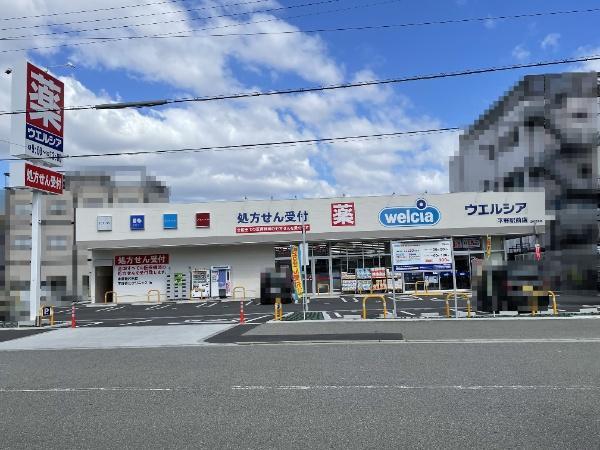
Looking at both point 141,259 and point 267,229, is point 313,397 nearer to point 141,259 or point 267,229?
point 267,229

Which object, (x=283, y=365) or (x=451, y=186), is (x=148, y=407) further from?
(x=451, y=186)

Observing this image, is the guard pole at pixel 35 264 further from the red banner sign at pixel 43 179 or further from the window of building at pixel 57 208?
the window of building at pixel 57 208

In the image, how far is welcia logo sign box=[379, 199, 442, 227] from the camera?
1255 inches

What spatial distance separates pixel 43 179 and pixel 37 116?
2295 millimetres

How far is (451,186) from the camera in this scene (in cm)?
4497

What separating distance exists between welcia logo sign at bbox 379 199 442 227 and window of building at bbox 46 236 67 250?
1509 inches

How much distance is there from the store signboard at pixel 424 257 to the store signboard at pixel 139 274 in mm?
19153

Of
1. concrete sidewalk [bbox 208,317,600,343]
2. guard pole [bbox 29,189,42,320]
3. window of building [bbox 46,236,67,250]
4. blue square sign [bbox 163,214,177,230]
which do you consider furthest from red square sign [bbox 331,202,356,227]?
window of building [bbox 46,236,67,250]

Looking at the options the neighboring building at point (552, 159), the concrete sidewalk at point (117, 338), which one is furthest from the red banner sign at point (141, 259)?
the neighboring building at point (552, 159)

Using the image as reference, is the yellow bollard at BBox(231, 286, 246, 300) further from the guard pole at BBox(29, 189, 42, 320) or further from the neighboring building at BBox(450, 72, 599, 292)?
the neighboring building at BBox(450, 72, 599, 292)

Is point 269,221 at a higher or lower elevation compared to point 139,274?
higher

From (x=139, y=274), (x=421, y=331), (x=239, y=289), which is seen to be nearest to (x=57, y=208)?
(x=139, y=274)

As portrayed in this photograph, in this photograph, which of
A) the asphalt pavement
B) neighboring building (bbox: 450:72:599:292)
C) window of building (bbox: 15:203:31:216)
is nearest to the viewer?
the asphalt pavement

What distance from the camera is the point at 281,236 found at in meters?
32.1
